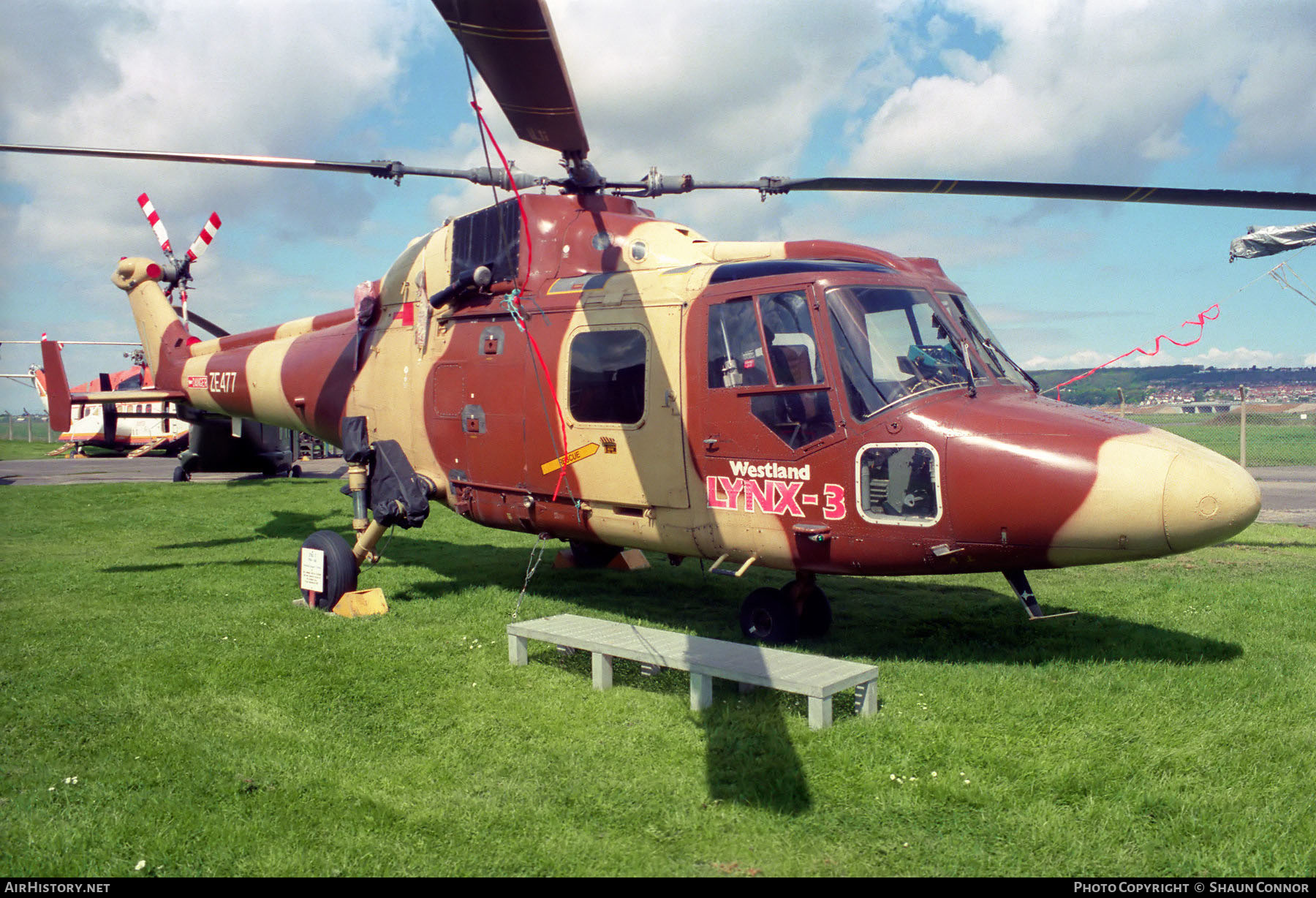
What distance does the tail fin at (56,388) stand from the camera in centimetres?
1209

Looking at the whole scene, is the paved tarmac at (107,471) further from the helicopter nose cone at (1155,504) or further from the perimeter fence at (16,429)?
the perimeter fence at (16,429)

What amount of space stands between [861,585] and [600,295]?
4.57 m

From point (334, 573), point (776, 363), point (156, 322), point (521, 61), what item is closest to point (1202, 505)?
point (776, 363)

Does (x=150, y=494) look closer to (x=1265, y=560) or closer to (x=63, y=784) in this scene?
(x=63, y=784)

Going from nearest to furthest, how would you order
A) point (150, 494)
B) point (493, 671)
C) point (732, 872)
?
point (732, 872) < point (493, 671) < point (150, 494)

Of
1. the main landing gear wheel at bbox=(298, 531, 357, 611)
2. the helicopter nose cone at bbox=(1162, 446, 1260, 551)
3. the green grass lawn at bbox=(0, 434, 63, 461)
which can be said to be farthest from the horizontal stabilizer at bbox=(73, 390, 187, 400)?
the green grass lawn at bbox=(0, 434, 63, 461)

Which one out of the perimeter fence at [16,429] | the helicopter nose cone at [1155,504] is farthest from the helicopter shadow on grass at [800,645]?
the perimeter fence at [16,429]

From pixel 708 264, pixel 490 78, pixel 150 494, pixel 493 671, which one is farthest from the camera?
pixel 150 494

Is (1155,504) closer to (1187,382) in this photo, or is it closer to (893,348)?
(893,348)

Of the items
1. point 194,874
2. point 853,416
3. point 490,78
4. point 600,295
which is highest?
point 490,78

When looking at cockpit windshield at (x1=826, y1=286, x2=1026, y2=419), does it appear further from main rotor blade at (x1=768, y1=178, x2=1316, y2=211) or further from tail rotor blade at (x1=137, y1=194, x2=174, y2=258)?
tail rotor blade at (x1=137, y1=194, x2=174, y2=258)

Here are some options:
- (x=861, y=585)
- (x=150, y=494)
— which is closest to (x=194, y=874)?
(x=861, y=585)

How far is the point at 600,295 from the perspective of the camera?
24.5ft

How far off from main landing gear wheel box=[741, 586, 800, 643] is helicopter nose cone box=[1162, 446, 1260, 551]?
281 centimetres
